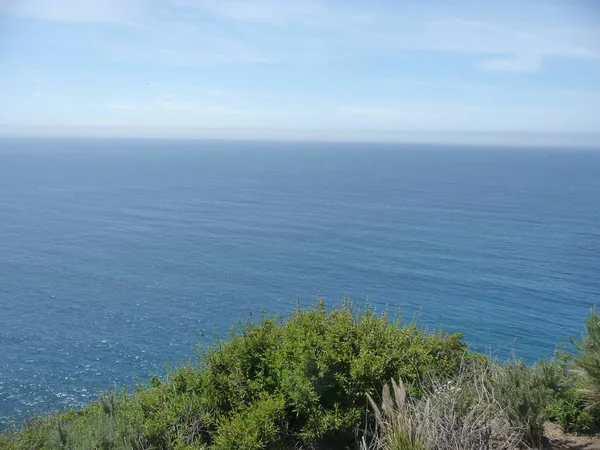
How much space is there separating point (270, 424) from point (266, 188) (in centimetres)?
10952

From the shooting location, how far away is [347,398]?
32.9ft

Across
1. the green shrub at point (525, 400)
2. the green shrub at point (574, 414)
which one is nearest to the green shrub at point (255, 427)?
the green shrub at point (525, 400)

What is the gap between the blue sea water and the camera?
37.1m

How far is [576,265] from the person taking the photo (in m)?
55.8

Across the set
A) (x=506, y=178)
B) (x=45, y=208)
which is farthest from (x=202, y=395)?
(x=506, y=178)

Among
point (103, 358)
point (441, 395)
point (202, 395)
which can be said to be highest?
point (441, 395)

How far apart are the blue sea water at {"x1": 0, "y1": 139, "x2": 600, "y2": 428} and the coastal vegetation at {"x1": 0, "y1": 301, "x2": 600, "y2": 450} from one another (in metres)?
7.87

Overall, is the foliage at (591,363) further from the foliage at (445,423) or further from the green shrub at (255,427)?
the green shrub at (255,427)

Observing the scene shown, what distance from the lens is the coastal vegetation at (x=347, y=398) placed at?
8.61 metres

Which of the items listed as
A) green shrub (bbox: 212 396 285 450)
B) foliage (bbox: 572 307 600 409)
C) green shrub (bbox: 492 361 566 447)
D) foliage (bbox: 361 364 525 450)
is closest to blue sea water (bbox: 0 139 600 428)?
green shrub (bbox: 212 396 285 450)

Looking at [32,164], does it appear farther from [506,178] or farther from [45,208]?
[506,178]

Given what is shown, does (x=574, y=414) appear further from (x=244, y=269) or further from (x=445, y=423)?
(x=244, y=269)

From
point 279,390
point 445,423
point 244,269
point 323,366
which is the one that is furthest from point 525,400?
point 244,269

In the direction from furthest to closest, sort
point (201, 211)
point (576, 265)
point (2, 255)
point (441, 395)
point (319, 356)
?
point (201, 211), point (2, 255), point (576, 265), point (319, 356), point (441, 395)
